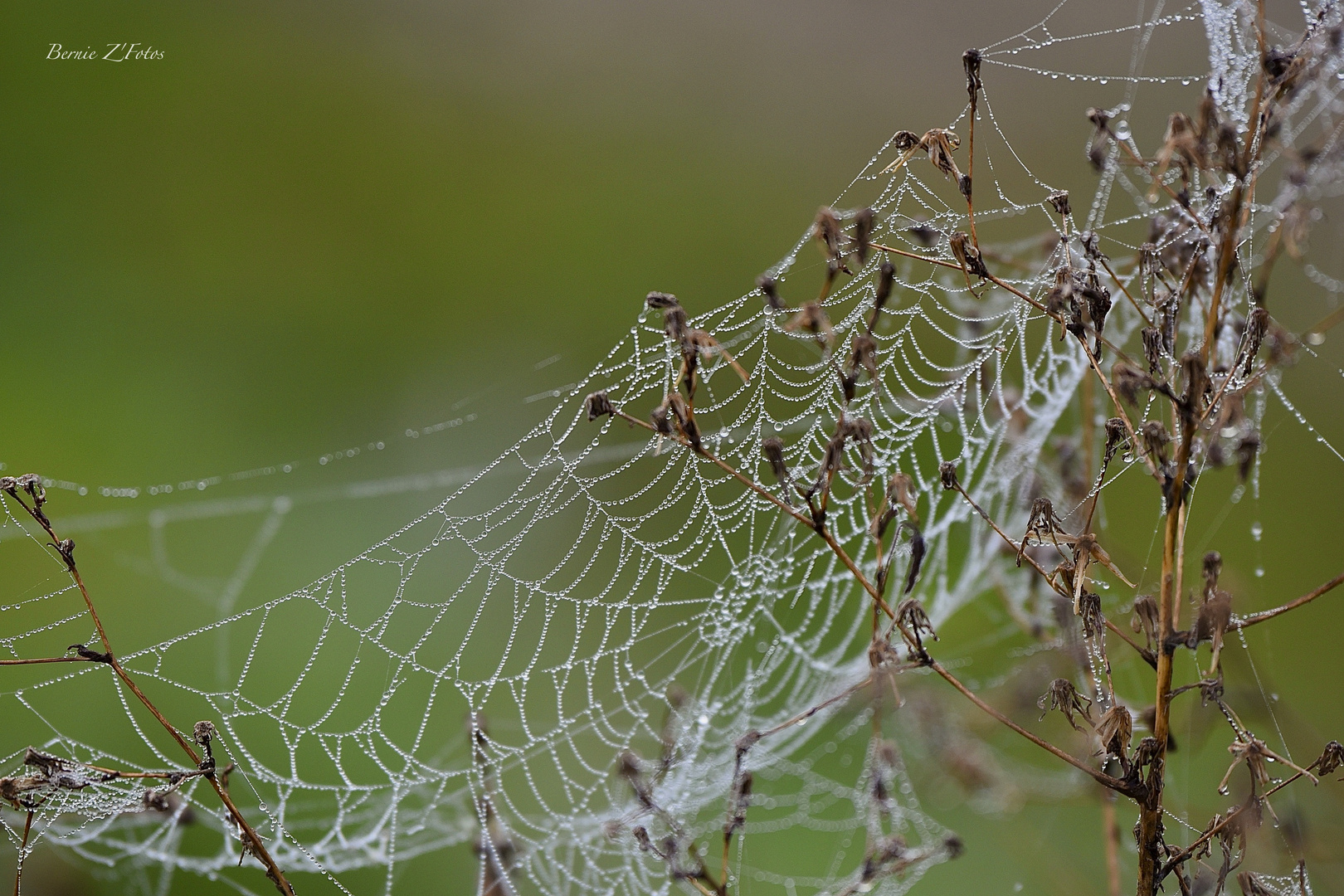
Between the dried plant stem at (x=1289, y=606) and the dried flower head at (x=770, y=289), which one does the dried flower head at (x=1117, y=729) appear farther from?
the dried flower head at (x=770, y=289)

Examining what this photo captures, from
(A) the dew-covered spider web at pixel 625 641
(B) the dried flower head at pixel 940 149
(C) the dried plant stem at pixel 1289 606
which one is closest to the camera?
(C) the dried plant stem at pixel 1289 606

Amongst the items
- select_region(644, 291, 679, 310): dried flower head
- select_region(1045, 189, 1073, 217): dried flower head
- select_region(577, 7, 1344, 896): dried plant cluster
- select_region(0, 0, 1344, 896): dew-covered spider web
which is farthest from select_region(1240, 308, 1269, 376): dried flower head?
Result: select_region(0, 0, 1344, 896): dew-covered spider web

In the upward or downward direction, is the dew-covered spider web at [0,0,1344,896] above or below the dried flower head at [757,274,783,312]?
above

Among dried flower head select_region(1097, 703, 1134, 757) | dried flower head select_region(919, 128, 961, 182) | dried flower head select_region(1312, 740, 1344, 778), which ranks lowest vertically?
dried flower head select_region(1312, 740, 1344, 778)

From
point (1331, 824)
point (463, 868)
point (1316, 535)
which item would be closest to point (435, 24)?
point (463, 868)

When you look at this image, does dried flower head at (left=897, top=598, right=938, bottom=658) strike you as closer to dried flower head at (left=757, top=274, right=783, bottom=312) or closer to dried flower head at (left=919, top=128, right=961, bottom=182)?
dried flower head at (left=757, top=274, right=783, bottom=312)

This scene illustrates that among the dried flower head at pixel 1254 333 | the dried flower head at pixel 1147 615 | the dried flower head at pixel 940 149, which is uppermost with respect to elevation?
the dried flower head at pixel 940 149

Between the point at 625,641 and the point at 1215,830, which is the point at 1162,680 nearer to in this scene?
the point at 1215,830

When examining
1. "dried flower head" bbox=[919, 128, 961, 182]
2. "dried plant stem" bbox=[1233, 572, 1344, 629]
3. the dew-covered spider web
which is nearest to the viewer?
"dried plant stem" bbox=[1233, 572, 1344, 629]

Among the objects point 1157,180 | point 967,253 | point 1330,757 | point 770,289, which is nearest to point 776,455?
point 770,289

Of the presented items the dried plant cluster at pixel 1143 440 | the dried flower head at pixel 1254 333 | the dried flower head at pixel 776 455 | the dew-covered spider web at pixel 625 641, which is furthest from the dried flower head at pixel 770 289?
the dew-covered spider web at pixel 625 641

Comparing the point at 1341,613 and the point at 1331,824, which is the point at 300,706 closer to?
the point at 1331,824
